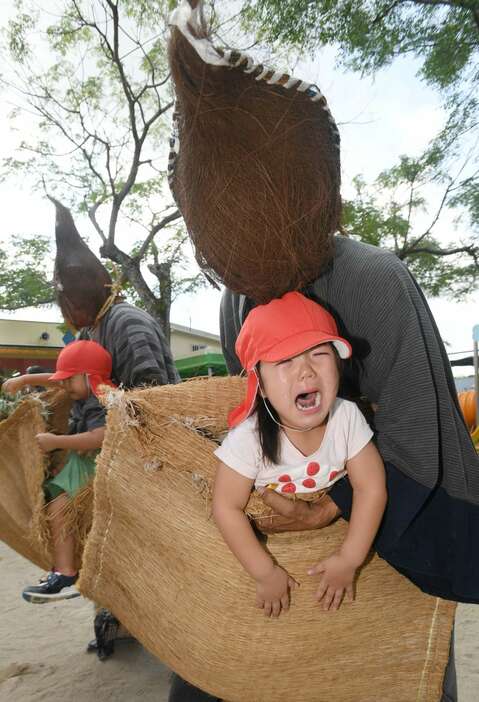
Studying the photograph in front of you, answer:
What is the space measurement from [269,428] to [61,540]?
1.47 meters

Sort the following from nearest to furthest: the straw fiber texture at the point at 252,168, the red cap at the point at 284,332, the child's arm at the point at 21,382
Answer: the straw fiber texture at the point at 252,168 → the red cap at the point at 284,332 → the child's arm at the point at 21,382

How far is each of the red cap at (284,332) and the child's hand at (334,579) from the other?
39 centimetres

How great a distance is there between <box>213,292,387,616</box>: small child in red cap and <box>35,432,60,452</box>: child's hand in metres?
1.22

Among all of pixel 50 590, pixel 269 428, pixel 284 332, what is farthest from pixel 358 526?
pixel 50 590

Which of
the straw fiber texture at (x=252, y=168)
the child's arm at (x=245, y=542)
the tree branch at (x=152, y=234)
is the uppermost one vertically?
the tree branch at (x=152, y=234)

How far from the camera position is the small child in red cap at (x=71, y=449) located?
2357 millimetres

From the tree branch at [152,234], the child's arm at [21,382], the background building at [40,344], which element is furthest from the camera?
the background building at [40,344]

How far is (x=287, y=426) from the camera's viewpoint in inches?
51.9

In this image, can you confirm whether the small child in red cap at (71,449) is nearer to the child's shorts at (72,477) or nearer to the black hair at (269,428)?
the child's shorts at (72,477)

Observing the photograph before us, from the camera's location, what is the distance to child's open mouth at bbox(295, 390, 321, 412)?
125cm

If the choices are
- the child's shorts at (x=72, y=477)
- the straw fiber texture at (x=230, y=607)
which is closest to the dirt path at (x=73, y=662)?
the child's shorts at (x=72, y=477)

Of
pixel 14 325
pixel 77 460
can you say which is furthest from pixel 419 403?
pixel 14 325

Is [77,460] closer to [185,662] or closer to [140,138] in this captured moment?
[185,662]

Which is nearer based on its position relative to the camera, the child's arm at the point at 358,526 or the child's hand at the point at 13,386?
the child's arm at the point at 358,526
